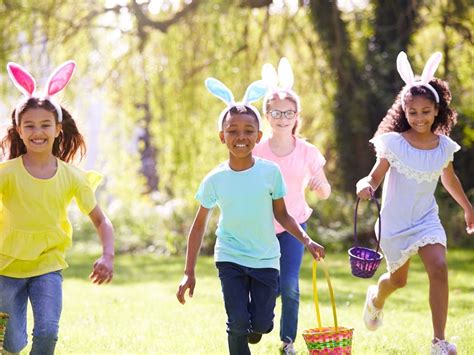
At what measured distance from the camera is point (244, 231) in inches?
203

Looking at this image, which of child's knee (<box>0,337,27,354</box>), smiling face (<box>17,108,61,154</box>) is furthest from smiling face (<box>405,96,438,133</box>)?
child's knee (<box>0,337,27,354</box>)

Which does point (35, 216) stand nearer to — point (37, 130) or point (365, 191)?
point (37, 130)

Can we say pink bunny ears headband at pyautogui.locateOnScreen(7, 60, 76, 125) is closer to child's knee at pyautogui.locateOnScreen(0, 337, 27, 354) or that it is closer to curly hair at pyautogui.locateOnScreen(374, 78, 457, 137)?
child's knee at pyautogui.locateOnScreen(0, 337, 27, 354)

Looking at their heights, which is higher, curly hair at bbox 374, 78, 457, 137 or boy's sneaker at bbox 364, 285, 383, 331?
curly hair at bbox 374, 78, 457, 137

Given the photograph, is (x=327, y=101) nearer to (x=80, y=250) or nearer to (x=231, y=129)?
(x=80, y=250)

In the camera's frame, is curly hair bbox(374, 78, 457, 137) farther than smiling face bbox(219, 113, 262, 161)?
Yes

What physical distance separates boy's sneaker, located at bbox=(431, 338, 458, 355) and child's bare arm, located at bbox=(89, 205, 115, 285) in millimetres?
1957

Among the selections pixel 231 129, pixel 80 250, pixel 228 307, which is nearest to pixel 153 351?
pixel 228 307

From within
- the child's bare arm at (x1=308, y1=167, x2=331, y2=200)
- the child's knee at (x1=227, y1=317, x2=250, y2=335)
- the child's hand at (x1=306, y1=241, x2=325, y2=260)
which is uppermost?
the child's bare arm at (x1=308, y1=167, x2=331, y2=200)

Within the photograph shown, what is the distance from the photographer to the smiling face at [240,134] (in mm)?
5219

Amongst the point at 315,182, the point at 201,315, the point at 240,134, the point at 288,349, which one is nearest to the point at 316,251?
the point at 240,134

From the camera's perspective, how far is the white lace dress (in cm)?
575

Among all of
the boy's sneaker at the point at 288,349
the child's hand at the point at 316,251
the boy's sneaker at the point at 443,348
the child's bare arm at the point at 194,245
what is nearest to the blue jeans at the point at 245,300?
the child's bare arm at the point at 194,245

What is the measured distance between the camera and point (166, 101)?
14016 millimetres
